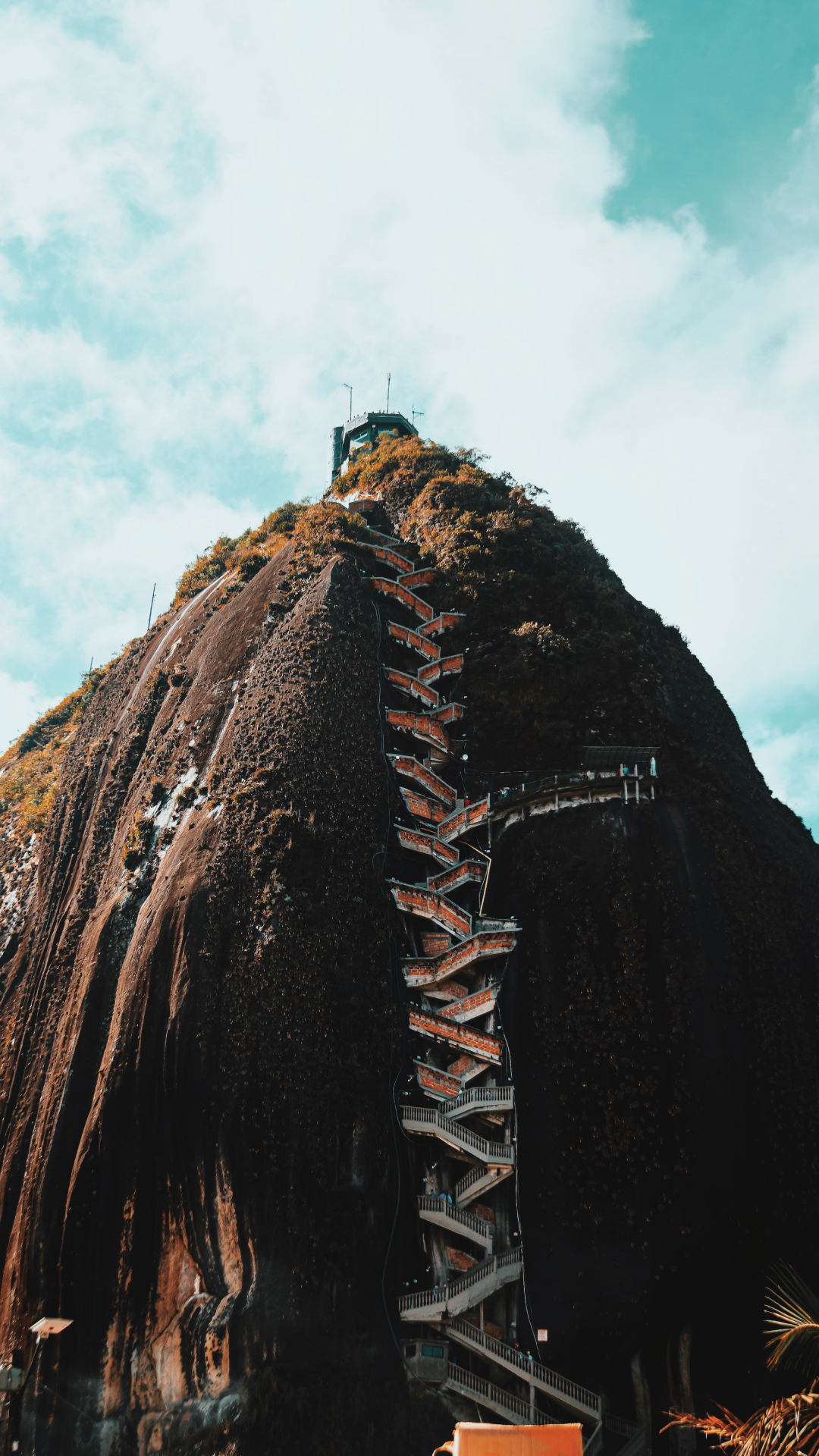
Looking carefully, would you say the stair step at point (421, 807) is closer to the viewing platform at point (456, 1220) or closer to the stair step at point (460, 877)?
the stair step at point (460, 877)

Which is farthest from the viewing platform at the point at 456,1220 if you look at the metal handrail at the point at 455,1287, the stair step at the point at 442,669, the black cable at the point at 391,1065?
the stair step at the point at 442,669

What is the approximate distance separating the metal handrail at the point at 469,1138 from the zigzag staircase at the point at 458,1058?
0.03m

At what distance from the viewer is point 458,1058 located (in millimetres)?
27391

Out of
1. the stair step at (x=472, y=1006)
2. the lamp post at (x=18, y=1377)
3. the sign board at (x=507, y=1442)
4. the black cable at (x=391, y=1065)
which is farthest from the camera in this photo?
the stair step at (x=472, y=1006)

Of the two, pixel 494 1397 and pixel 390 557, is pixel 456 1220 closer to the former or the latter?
pixel 494 1397

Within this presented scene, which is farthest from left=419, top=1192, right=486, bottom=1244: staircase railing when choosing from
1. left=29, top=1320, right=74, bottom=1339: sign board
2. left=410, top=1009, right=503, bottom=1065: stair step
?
left=29, top=1320, right=74, bottom=1339: sign board

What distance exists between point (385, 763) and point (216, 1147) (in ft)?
42.8

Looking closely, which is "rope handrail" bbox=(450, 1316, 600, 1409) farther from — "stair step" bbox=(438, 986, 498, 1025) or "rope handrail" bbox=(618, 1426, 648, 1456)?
"stair step" bbox=(438, 986, 498, 1025)

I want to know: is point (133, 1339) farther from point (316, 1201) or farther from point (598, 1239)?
point (598, 1239)

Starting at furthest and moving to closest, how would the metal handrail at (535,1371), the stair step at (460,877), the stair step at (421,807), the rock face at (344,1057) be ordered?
the stair step at (421,807)
the stair step at (460,877)
the rock face at (344,1057)
the metal handrail at (535,1371)

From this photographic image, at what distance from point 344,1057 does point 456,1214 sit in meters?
4.86

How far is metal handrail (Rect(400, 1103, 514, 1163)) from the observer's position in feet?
82.1

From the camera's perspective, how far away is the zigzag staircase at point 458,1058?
23016 mm

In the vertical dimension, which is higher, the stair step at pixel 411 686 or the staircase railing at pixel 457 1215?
the stair step at pixel 411 686
